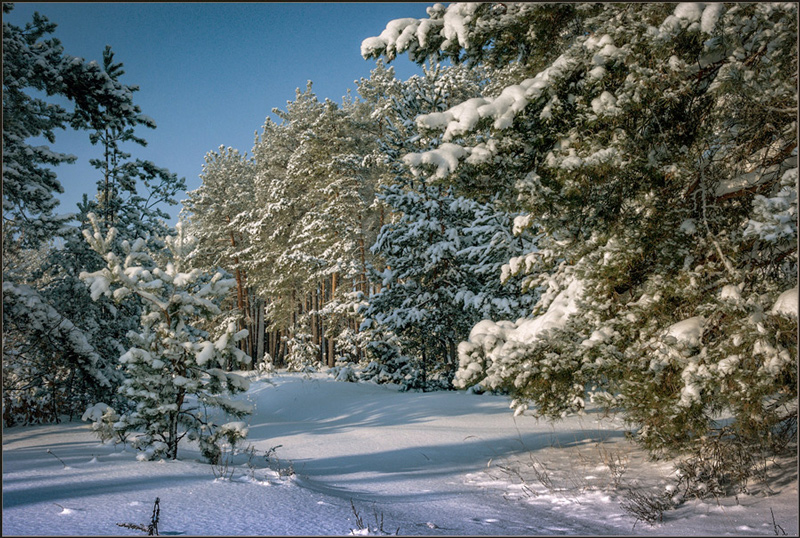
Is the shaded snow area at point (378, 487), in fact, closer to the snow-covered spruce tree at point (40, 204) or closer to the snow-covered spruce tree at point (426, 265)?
the snow-covered spruce tree at point (40, 204)

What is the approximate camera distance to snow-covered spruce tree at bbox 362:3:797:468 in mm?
4195

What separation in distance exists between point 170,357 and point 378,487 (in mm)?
2746

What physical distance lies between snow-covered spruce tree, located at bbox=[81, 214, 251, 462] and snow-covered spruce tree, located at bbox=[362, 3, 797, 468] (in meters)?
2.69

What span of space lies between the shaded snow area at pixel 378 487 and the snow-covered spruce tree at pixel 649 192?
0.77 m

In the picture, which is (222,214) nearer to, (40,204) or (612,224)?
(40,204)

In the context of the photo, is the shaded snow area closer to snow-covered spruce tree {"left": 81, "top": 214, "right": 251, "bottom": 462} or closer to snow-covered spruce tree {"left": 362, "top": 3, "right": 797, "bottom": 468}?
snow-covered spruce tree {"left": 81, "top": 214, "right": 251, "bottom": 462}

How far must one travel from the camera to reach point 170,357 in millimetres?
5238

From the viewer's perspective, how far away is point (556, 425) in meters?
8.68

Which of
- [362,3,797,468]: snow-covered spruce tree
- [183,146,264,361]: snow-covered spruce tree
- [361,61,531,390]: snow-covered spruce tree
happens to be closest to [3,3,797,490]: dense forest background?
[362,3,797,468]: snow-covered spruce tree

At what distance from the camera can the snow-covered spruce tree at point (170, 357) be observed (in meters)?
5.04

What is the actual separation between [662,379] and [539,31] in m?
4.34

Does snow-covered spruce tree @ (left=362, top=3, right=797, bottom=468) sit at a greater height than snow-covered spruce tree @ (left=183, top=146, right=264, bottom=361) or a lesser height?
lesser

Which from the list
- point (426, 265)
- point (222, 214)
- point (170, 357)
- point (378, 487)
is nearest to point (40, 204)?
point (170, 357)

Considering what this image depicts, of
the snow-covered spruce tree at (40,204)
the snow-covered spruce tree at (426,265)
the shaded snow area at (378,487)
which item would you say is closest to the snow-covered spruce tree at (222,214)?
the snow-covered spruce tree at (426,265)
